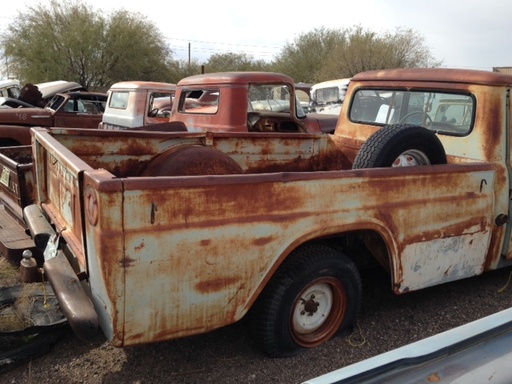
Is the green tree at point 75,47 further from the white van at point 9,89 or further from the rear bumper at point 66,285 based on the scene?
the rear bumper at point 66,285

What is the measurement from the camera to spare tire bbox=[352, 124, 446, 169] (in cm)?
301

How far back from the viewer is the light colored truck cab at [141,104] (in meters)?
8.37

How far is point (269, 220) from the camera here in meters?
2.35

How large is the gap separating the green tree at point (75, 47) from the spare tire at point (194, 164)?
30674mm

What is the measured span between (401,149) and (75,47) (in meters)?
31.6

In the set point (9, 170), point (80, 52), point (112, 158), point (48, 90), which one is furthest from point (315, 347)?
point (80, 52)

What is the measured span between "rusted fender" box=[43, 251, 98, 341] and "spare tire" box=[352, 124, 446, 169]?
6.00 feet

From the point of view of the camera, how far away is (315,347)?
2830mm

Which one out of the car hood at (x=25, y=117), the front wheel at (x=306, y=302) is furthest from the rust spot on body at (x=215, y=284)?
the car hood at (x=25, y=117)

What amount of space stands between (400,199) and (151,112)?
21.5 feet

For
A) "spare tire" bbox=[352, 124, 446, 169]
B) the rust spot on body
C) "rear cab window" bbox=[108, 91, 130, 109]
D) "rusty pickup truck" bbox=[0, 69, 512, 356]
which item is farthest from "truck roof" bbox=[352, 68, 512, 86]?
"rear cab window" bbox=[108, 91, 130, 109]

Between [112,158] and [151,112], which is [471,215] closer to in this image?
[112,158]

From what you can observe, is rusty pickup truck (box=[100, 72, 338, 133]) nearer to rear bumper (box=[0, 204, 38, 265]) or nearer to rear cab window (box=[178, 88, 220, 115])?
rear cab window (box=[178, 88, 220, 115])

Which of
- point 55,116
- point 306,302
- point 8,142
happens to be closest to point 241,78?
point 306,302
